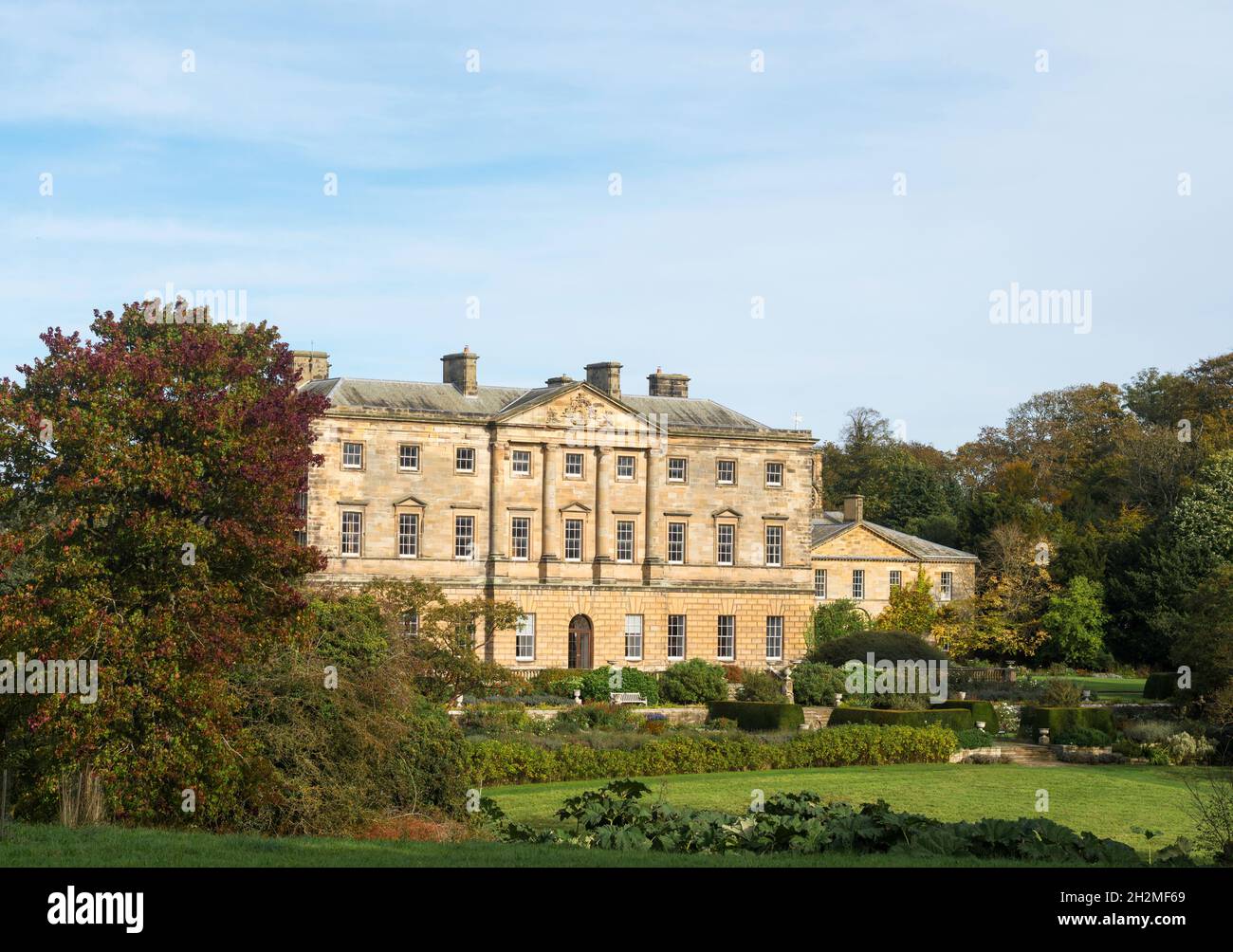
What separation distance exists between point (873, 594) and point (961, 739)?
93.4 feet

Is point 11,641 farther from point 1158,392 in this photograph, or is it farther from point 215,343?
point 1158,392

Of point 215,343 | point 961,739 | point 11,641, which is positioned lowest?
point 961,739

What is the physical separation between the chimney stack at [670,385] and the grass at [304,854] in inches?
1806

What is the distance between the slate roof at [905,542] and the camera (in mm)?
64938

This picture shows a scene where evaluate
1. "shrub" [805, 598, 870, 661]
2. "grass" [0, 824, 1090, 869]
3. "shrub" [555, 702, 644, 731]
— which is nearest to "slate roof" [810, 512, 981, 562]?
"shrub" [805, 598, 870, 661]

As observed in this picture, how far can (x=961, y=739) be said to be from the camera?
121ft

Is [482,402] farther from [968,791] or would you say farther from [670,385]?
[968,791]

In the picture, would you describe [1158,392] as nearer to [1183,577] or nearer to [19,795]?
[1183,577]

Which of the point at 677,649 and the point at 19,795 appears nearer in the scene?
the point at 19,795
